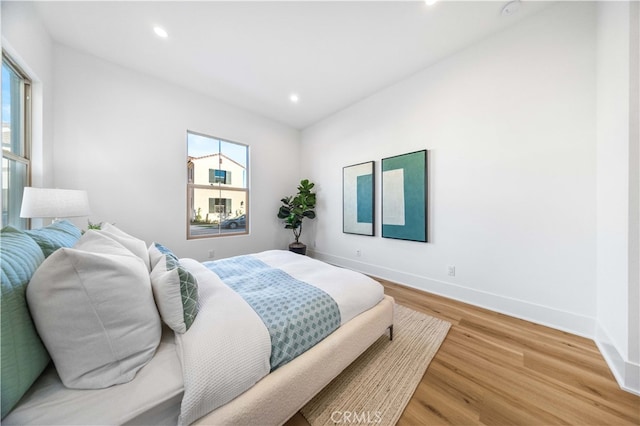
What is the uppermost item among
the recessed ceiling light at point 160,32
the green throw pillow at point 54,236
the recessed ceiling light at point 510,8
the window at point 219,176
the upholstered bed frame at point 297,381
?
the recessed ceiling light at point 160,32

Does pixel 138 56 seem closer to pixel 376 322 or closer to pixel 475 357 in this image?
pixel 376 322

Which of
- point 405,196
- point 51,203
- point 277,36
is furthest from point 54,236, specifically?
point 405,196

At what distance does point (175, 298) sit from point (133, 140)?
2945mm

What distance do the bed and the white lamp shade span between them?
0.61 metres

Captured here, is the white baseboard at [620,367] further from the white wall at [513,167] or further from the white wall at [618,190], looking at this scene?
the white wall at [513,167]

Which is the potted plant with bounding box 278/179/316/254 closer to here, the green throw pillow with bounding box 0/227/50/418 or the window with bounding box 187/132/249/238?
the window with bounding box 187/132/249/238

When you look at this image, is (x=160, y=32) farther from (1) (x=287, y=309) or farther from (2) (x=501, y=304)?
(2) (x=501, y=304)

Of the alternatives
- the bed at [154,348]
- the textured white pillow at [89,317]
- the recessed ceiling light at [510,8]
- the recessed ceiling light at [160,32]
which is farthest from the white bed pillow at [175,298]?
the recessed ceiling light at [510,8]

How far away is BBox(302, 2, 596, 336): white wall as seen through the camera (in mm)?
1807

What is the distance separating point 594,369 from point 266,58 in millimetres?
4115

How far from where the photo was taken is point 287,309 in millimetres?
1228

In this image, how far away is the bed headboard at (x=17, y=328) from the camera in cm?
62

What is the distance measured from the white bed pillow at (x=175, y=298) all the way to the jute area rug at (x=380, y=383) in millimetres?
856

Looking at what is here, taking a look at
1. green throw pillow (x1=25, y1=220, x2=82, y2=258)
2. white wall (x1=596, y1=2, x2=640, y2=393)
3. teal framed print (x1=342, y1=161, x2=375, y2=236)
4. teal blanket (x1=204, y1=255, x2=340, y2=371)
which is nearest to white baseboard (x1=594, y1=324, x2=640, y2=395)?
white wall (x1=596, y1=2, x2=640, y2=393)
